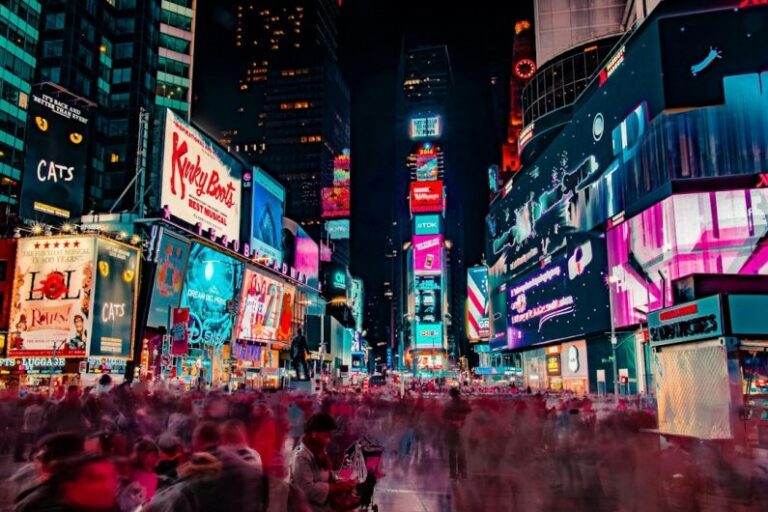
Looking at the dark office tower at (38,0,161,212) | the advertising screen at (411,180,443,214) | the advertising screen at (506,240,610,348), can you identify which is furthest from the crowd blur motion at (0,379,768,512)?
the advertising screen at (411,180,443,214)

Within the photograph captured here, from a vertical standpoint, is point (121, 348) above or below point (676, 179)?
below

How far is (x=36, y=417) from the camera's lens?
15.0 metres

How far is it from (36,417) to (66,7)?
232 ft

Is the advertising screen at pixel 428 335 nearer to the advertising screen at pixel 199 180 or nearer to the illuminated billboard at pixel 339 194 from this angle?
the illuminated billboard at pixel 339 194

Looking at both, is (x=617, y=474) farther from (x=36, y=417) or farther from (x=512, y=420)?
(x=36, y=417)

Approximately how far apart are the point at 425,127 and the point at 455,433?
183 meters

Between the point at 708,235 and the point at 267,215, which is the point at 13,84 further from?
the point at 708,235

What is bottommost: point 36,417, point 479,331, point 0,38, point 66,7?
point 36,417

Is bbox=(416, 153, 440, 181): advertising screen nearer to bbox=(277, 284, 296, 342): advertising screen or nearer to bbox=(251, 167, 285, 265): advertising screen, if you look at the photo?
bbox=(251, 167, 285, 265): advertising screen

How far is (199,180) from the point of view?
55.3 m

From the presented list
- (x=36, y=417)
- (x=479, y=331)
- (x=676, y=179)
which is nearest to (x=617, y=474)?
(x=36, y=417)

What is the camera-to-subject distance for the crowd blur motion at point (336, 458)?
11.3 feet

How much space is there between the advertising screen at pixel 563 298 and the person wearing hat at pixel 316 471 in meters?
43.7

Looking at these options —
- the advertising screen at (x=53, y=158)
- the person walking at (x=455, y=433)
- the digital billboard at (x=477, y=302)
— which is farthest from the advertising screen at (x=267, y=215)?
the person walking at (x=455, y=433)
